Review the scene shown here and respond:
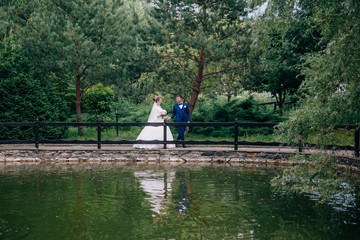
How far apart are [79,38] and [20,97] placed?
12.7 ft

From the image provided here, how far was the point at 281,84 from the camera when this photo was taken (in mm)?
23391

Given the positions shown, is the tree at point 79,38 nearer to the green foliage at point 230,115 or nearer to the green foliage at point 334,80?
the green foliage at point 230,115

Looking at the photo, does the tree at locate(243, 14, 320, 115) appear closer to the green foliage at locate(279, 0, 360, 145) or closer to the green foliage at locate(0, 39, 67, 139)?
the green foliage at locate(0, 39, 67, 139)

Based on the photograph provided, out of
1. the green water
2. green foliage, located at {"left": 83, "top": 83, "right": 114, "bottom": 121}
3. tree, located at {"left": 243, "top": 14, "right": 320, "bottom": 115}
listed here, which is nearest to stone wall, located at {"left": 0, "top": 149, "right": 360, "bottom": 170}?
the green water

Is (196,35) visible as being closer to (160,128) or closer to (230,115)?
(230,115)

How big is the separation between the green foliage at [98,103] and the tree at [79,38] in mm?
3815

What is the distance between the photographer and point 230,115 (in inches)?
853

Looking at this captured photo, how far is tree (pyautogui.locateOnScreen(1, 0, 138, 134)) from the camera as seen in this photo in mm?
19422

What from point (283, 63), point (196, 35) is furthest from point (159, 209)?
point (283, 63)

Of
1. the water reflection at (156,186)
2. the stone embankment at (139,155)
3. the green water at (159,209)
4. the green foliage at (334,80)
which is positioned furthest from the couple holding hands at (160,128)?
the green foliage at (334,80)

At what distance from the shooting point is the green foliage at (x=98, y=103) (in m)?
25.4

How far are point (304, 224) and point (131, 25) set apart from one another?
55.5ft

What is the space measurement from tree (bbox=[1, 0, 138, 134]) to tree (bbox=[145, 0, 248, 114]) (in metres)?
1.90

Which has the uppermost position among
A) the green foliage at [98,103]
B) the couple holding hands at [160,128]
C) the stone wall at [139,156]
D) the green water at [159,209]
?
the green foliage at [98,103]
